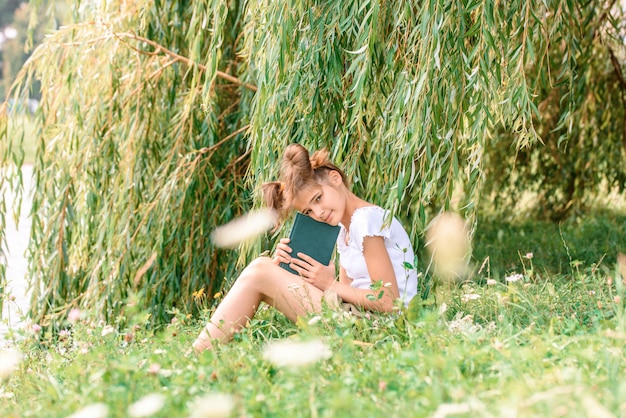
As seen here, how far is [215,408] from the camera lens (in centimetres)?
185

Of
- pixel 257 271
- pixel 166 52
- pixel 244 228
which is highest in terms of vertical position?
pixel 166 52

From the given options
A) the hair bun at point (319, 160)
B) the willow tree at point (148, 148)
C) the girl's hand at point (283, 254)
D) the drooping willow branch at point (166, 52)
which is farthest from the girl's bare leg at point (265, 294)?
the drooping willow branch at point (166, 52)

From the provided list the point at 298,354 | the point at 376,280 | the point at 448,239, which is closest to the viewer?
the point at 298,354

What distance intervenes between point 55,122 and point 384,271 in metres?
2.33

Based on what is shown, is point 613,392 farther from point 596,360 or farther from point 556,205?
point 556,205

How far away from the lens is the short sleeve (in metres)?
3.09

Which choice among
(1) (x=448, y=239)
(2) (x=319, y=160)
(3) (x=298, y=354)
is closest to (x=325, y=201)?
(2) (x=319, y=160)

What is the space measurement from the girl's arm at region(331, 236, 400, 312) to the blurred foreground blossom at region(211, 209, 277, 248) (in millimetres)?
575

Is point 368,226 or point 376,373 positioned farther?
point 368,226

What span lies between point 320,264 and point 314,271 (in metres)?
0.04

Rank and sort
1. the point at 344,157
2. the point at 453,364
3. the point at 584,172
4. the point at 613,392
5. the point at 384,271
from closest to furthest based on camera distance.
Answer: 1. the point at 613,392
2. the point at 453,364
3. the point at 384,271
4. the point at 344,157
5. the point at 584,172

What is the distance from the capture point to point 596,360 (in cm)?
223

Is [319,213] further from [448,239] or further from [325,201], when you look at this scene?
[448,239]

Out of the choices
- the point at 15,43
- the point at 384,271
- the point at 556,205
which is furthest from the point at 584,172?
the point at 15,43
